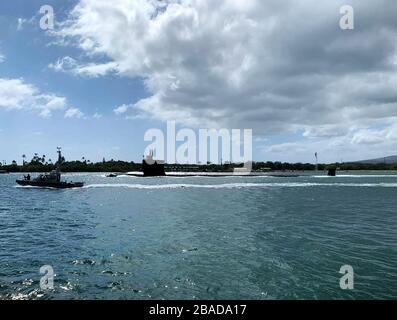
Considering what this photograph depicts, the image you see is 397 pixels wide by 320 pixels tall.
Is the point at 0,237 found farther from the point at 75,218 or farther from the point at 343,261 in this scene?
the point at 343,261

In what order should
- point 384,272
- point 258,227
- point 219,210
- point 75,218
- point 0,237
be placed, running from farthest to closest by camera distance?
point 219,210, point 75,218, point 258,227, point 0,237, point 384,272
